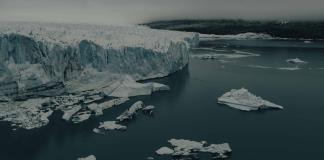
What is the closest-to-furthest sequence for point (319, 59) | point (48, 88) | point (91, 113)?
point (91, 113)
point (48, 88)
point (319, 59)

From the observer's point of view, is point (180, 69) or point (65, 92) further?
point (180, 69)

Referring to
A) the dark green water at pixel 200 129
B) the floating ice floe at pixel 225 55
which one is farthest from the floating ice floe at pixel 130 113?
the floating ice floe at pixel 225 55

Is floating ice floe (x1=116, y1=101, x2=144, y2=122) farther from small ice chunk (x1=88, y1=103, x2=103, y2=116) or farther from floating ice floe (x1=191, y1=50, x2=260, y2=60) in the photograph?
floating ice floe (x1=191, y1=50, x2=260, y2=60)

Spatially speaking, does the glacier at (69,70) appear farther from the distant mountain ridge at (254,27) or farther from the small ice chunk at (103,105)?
the distant mountain ridge at (254,27)

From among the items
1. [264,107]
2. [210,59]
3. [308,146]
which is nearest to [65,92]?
[264,107]

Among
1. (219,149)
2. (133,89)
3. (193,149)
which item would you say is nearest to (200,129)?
(193,149)

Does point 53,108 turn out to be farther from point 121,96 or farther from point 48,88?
point 121,96

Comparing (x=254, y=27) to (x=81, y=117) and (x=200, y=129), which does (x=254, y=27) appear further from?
(x=81, y=117)
